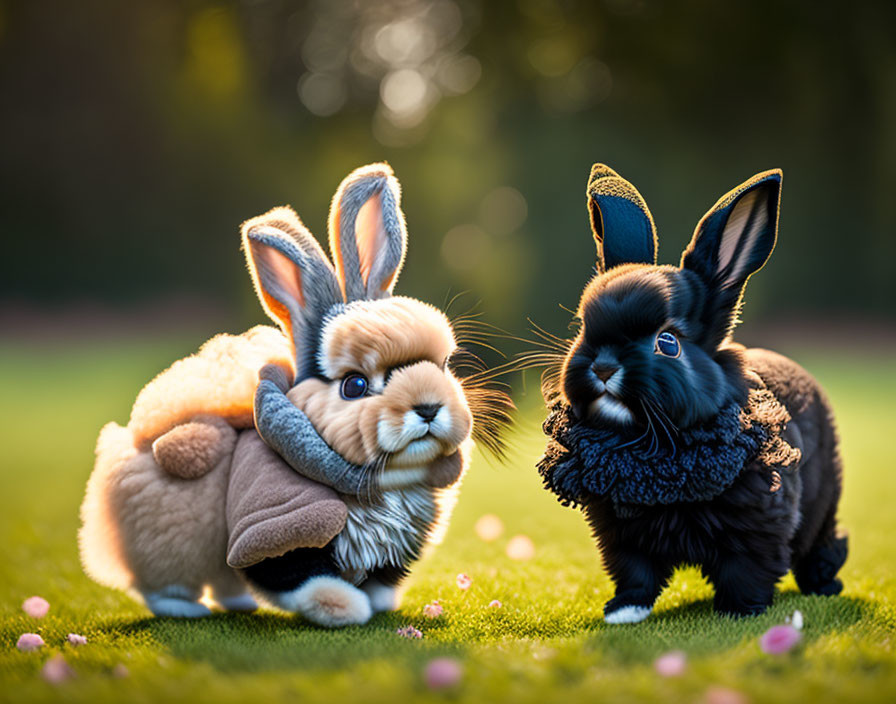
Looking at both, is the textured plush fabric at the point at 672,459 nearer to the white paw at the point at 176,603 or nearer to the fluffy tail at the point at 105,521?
the white paw at the point at 176,603

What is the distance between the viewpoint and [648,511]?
88.4 inches

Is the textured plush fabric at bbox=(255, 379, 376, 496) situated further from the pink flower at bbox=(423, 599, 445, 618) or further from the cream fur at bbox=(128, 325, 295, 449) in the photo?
the pink flower at bbox=(423, 599, 445, 618)

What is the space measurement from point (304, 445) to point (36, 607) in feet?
3.86

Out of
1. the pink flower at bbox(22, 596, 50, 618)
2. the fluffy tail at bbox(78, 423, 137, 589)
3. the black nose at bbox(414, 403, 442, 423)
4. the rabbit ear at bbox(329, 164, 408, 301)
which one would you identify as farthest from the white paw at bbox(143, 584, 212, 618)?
the rabbit ear at bbox(329, 164, 408, 301)

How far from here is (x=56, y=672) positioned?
1.85m

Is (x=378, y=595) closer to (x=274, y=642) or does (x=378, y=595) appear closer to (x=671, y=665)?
(x=274, y=642)

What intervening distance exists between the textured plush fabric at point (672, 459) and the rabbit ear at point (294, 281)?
31.1 inches

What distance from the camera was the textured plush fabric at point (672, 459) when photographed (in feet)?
7.00

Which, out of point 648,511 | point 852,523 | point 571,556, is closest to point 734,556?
point 648,511

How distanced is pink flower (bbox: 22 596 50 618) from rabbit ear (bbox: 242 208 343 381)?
1172 millimetres

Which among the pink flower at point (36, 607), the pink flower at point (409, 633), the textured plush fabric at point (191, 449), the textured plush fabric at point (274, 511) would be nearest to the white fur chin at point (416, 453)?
the textured plush fabric at point (274, 511)

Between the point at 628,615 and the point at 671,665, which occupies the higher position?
the point at 671,665

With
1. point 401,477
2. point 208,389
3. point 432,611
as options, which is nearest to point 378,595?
point 432,611

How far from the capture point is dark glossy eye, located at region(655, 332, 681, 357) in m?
2.16
